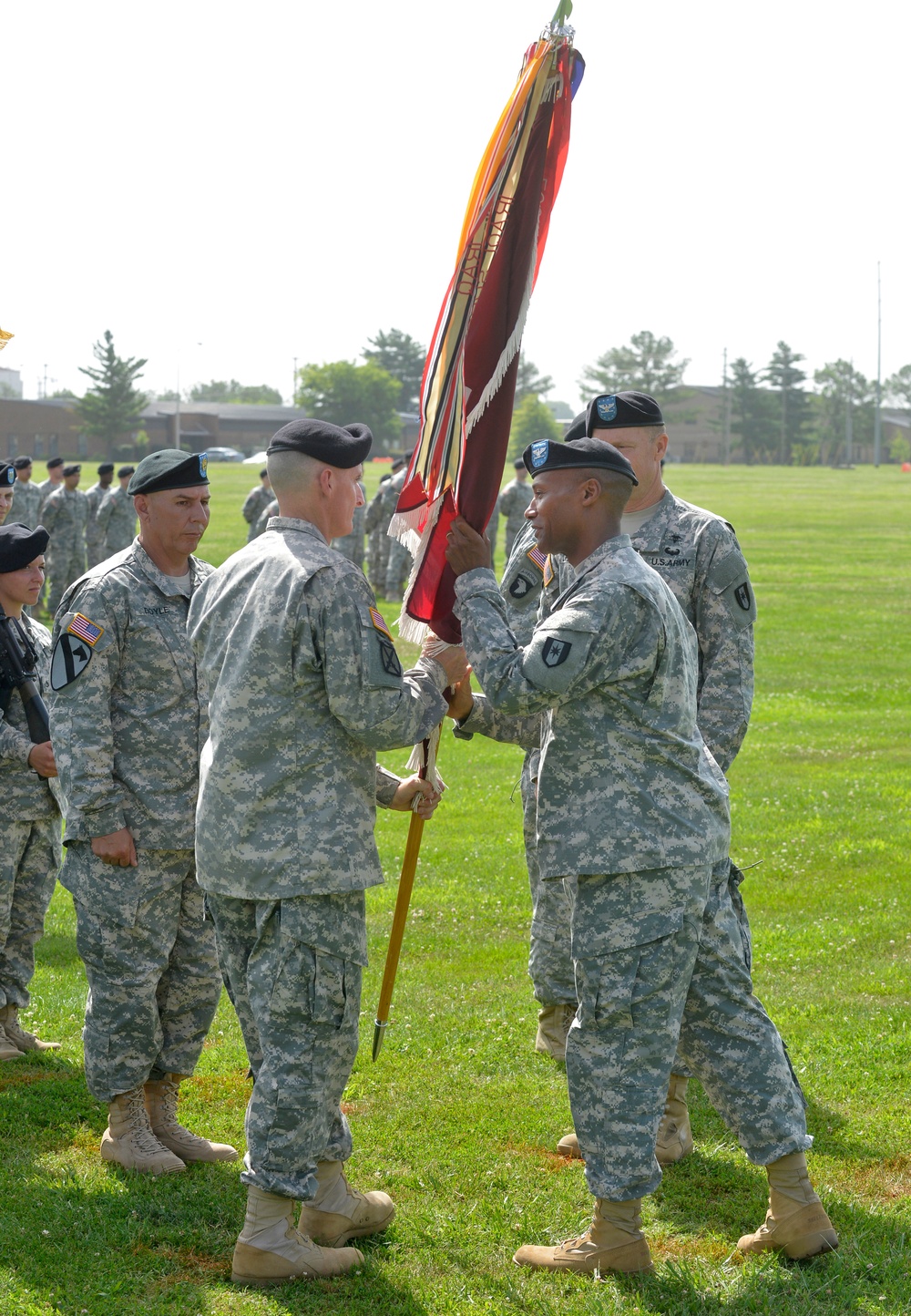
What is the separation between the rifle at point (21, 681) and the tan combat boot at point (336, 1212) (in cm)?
243

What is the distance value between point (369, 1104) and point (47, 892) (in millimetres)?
1851

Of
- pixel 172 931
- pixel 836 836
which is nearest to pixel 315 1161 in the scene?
pixel 172 931

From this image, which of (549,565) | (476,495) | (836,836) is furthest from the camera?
(836,836)

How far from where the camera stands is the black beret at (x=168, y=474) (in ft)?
16.7

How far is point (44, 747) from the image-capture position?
19.4ft

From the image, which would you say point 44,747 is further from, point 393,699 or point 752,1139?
point 752,1139

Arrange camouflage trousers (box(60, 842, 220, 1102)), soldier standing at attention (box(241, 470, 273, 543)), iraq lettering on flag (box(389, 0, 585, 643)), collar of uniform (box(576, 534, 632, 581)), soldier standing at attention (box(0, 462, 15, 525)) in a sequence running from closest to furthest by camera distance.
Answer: collar of uniform (box(576, 534, 632, 581)) < iraq lettering on flag (box(389, 0, 585, 643)) < camouflage trousers (box(60, 842, 220, 1102)) < soldier standing at attention (box(0, 462, 15, 525)) < soldier standing at attention (box(241, 470, 273, 543))

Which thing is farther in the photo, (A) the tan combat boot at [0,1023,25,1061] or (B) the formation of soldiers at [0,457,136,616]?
(B) the formation of soldiers at [0,457,136,616]

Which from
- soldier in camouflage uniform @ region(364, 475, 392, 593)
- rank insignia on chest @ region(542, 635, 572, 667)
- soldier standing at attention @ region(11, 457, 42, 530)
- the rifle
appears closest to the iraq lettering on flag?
rank insignia on chest @ region(542, 635, 572, 667)

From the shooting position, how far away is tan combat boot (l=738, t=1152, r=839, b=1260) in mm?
Answer: 4340

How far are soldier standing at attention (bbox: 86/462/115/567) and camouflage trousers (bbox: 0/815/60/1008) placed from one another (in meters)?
17.7

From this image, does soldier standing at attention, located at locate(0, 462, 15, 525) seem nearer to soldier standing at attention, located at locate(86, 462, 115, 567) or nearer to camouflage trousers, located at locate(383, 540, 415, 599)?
camouflage trousers, located at locate(383, 540, 415, 599)

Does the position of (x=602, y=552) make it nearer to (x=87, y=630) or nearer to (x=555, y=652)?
(x=555, y=652)

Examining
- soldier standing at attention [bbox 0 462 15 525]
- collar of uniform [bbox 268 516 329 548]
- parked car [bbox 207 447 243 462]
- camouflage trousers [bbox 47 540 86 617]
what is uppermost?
parked car [bbox 207 447 243 462]
